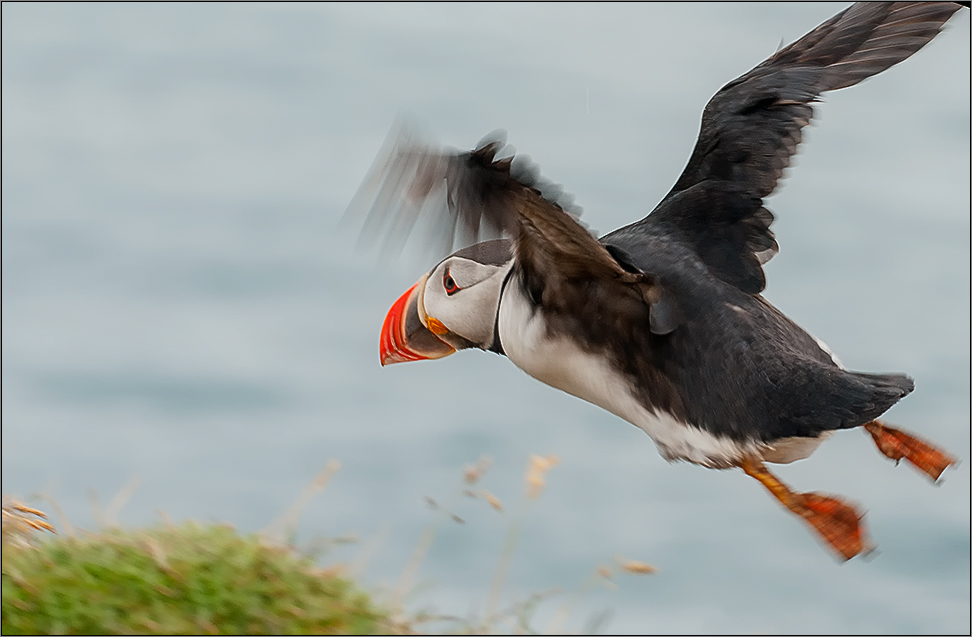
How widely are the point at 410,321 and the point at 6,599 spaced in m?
2.23

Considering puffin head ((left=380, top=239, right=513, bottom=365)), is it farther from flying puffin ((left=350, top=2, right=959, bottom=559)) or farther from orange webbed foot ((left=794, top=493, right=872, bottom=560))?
orange webbed foot ((left=794, top=493, right=872, bottom=560))

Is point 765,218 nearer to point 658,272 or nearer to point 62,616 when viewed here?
point 658,272

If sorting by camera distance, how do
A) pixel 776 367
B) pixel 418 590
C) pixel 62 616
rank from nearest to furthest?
pixel 62 616 < pixel 418 590 < pixel 776 367

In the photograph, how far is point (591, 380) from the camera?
4074 mm

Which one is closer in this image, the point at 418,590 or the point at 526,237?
the point at 418,590

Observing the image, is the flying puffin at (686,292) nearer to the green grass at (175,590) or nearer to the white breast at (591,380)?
the white breast at (591,380)

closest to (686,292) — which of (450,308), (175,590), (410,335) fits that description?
(450,308)

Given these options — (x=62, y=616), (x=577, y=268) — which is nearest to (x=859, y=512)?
(x=577, y=268)

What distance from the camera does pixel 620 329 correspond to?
3930 mm

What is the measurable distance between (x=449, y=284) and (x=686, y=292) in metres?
1.19

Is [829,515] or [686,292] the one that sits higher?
[686,292]

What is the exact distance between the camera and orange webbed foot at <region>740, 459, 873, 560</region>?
3.77 m

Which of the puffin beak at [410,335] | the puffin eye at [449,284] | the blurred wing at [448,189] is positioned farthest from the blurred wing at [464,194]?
the puffin beak at [410,335]

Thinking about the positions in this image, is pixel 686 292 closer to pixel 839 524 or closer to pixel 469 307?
pixel 839 524
